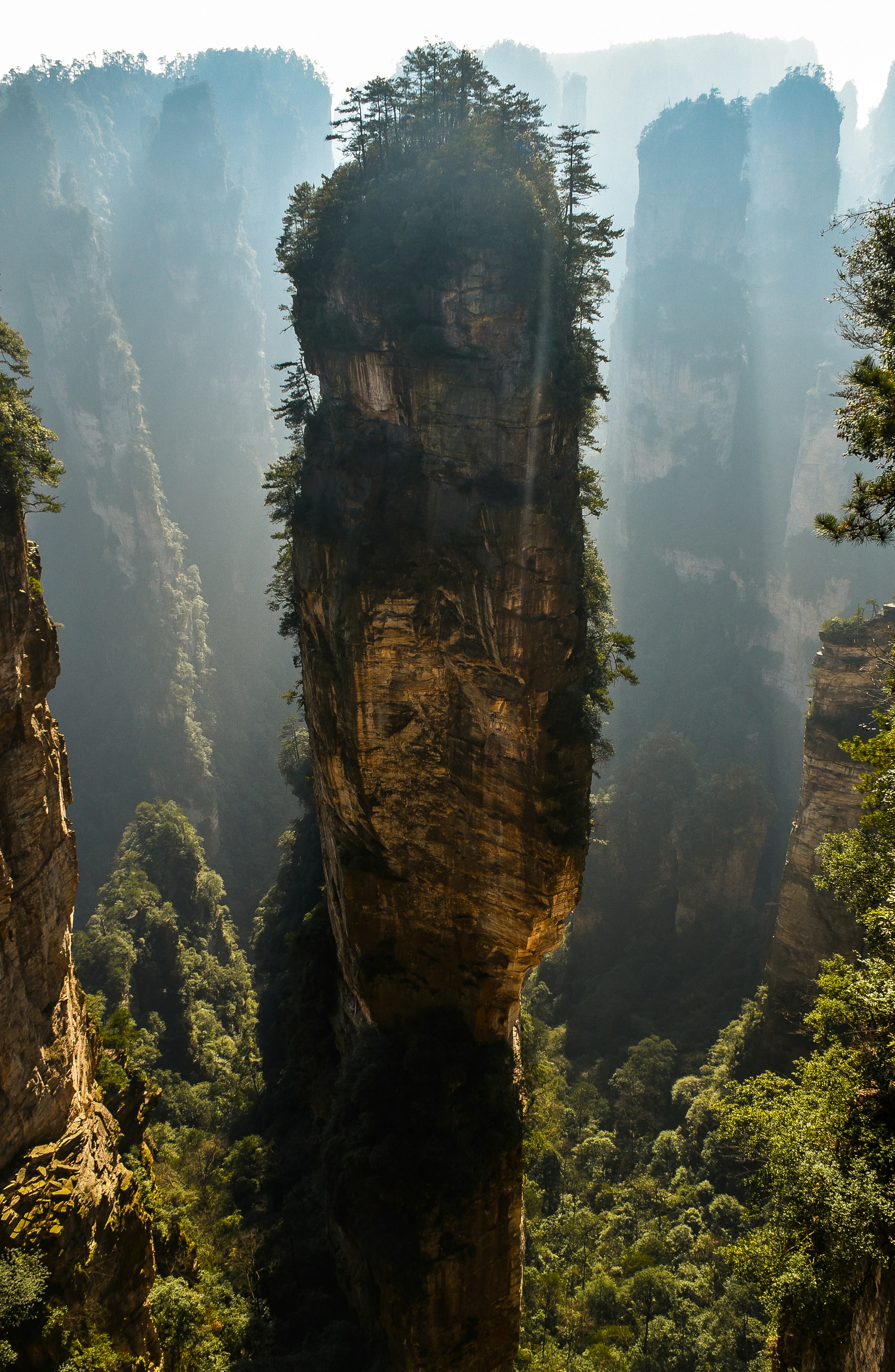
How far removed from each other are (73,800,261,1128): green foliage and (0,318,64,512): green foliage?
15538 mm

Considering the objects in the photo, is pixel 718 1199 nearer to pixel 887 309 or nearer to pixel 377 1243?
pixel 377 1243

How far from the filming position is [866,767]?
84.8 feet

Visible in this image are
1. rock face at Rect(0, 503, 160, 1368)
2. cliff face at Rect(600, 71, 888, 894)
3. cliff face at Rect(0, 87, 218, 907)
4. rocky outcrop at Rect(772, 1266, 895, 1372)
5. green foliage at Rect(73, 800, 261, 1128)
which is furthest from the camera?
cliff face at Rect(600, 71, 888, 894)

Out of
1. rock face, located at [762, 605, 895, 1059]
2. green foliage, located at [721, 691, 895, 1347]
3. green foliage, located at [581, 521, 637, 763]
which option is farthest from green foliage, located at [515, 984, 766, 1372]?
green foliage, located at [581, 521, 637, 763]

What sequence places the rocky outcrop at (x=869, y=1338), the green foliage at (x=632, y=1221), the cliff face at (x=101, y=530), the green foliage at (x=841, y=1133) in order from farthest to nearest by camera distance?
the cliff face at (x=101, y=530), the green foliage at (x=632, y=1221), the green foliage at (x=841, y=1133), the rocky outcrop at (x=869, y=1338)

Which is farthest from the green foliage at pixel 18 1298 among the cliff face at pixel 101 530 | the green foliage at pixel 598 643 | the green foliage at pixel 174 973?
the cliff face at pixel 101 530

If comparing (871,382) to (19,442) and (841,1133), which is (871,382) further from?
(19,442)

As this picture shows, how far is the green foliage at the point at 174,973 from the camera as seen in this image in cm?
3100

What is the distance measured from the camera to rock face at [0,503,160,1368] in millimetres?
13133

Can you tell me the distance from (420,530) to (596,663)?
15.0ft

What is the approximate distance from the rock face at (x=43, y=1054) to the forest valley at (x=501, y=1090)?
0.24 m

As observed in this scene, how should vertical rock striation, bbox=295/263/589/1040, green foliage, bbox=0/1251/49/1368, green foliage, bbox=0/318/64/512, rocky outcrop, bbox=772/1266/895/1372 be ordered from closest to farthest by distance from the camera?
1. rocky outcrop, bbox=772/1266/895/1372
2. green foliage, bbox=0/1251/49/1368
3. vertical rock striation, bbox=295/263/589/1040
4. green foliage, bbox=0/318/64/512

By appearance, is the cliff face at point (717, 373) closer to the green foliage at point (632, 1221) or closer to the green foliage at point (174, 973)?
the green foliage at point (174, 973)

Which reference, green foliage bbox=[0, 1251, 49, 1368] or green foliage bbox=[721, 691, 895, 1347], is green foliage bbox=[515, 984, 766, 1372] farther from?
green foliage bbox=[0, 1251, 49, 1368]
